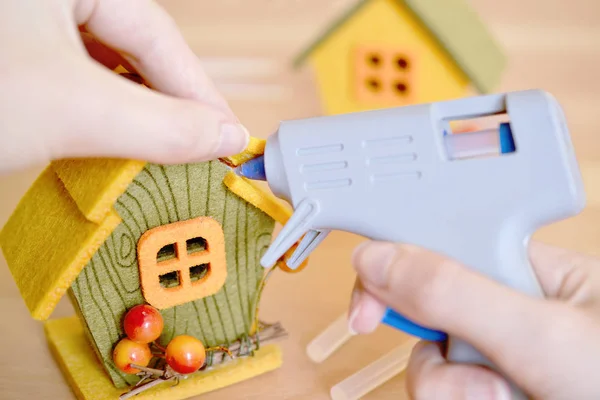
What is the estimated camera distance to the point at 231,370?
27.7 inches

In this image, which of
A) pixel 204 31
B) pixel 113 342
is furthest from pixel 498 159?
pixel 204 31

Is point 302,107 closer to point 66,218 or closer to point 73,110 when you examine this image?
point 66,218

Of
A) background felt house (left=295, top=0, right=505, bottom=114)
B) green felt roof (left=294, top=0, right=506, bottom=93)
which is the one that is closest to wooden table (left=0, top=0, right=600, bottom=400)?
background felt house (left=295, top=0, right=505, bottom=114)

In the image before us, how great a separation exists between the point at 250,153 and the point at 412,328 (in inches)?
8.3

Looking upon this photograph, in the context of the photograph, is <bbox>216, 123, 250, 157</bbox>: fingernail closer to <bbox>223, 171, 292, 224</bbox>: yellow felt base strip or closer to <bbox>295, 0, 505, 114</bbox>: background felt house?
<bbox>223, 171, 292, 224</bbox>: yellow felt base strip

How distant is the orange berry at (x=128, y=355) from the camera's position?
25.5 inches

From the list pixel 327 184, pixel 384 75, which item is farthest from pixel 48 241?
pixel 384 75

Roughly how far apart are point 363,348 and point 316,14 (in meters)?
0.93

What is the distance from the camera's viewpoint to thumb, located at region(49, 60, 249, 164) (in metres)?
0.49

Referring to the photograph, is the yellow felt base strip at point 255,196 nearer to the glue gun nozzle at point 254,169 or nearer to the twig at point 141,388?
the glue gun nozzle at point 254,169

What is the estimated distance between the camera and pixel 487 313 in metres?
0.49

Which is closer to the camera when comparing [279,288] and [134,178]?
[134,178]

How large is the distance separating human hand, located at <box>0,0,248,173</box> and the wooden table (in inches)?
11.0

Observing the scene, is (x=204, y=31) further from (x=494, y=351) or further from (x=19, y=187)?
(x=494, y=351)
